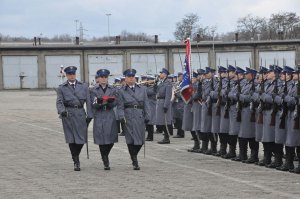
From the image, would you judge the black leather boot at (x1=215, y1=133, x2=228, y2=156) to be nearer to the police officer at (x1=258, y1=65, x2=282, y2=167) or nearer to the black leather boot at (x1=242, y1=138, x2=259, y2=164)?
the black leather boot at (x1=242, y1=138, x2=259, y2=164)

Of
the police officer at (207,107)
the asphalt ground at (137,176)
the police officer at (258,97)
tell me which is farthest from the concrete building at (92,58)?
the police officer at (258,97)

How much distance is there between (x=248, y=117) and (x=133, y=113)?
250 cm

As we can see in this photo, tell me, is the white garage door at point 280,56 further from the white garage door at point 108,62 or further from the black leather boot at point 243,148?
the black leather boot at point 243,148

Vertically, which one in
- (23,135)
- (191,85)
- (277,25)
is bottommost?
(23,135)

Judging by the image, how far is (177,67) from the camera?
67.3 m

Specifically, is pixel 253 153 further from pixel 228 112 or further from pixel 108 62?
pixel 108 62

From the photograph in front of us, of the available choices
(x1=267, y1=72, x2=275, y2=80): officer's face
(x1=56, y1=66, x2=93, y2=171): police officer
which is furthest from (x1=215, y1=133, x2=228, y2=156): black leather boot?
(x1=56, y1=66, x2=93, y2=171): police officer

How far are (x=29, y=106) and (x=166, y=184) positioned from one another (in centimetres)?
3267

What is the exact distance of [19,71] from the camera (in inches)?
2613

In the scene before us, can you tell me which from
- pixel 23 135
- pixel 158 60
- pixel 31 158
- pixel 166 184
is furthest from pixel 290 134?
pixel 158 60

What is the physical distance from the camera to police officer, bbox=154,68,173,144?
20828 millimetres

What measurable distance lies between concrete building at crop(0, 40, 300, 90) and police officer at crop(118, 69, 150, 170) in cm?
5133

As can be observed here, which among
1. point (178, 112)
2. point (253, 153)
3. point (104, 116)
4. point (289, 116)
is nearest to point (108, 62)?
point (178, 112)

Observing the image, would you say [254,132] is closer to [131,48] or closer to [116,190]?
[116,190]
